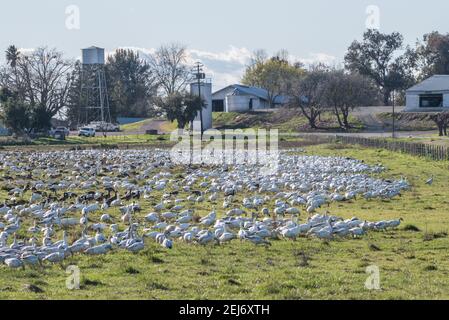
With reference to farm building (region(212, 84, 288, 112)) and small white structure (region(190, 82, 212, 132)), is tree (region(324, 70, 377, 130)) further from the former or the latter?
farm building (region(212, 84, 288, 112))

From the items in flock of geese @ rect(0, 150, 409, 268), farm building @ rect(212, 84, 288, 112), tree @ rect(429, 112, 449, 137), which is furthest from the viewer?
farm building @ rect(212, 84, 288, 112)

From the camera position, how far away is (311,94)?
4336 inches

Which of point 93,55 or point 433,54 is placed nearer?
point 93,55

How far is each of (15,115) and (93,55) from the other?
84.1 ft

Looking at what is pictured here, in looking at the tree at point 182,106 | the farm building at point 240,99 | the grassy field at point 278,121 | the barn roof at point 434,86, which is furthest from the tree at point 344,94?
the farm building at point 240,99

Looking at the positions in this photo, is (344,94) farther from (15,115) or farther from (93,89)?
(15,115)

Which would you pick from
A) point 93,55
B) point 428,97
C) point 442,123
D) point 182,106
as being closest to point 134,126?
point 93,55

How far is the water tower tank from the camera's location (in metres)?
114

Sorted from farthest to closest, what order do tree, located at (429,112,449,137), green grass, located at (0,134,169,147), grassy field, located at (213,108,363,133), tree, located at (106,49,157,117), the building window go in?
tree, located at (106,49,157,117) < the building window < grassy field, located at (213,108,363,133) < green grass, located at (0,134,169,147) < tree, located at (429,112,449,137)

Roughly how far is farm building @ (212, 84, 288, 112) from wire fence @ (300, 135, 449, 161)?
1702 inches

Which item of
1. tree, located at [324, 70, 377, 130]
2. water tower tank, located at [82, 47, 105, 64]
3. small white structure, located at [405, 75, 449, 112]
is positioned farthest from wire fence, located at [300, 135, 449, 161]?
water tower tank, located at [82, 47, 105, 64]

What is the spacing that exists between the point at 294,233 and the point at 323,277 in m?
5.11
